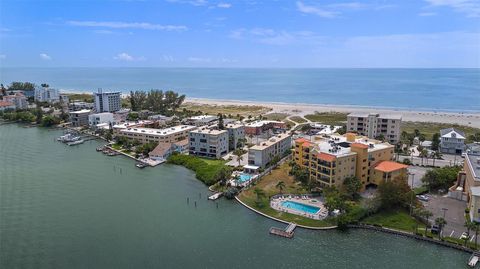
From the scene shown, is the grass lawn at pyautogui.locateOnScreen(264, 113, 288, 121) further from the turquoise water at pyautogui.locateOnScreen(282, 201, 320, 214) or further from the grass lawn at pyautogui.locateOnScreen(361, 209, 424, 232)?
the grass lawn at pyautogui.locateOnScreen(361, 209, 424, 232)

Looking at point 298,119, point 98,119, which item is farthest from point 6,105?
point 298,119

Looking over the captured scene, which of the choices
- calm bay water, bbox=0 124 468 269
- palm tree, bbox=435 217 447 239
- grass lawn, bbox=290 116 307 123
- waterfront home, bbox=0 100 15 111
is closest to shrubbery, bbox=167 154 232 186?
calm bay water, bbox=0 124 468 269

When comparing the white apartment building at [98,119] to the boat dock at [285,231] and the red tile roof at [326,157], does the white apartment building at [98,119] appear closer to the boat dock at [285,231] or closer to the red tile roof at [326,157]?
the red tile roof at [326,157]

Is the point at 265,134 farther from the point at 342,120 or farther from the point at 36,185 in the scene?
the point at 36,185

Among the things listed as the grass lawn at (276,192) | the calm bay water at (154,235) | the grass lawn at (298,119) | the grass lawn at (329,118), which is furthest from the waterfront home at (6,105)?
the grass lawn at (276,192)

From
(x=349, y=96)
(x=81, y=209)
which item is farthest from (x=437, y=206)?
(x=349, y=96)

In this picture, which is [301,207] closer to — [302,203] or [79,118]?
[302,203]
